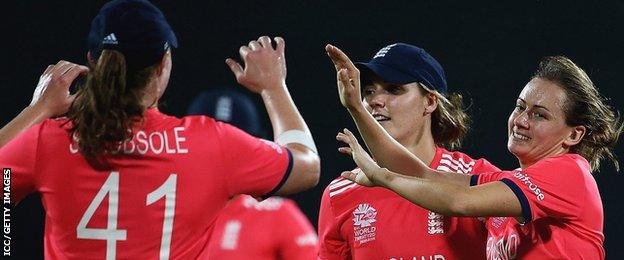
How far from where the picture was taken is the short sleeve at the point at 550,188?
2.24m

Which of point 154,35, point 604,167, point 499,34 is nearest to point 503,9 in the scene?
point 499,34

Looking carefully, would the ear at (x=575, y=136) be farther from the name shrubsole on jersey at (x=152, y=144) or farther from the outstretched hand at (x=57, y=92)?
the outstretched hand at (x=57, y=92)

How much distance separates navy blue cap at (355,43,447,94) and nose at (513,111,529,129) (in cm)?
37

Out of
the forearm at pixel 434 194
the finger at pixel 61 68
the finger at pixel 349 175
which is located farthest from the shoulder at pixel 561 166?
the finger at pixel 61 68

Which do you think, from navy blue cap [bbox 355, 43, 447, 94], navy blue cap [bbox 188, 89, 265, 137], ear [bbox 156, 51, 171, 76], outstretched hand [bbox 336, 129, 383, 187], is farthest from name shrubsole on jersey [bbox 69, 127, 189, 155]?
navy blue cap [bbox 188, 89, 265, 137]

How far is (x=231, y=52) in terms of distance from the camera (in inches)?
190

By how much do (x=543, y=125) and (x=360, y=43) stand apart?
2418 mm

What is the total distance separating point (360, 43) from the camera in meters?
4.89

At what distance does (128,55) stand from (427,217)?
1.21 meters

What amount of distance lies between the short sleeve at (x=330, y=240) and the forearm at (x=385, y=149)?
0.37m

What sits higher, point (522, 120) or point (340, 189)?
point (522, 120)

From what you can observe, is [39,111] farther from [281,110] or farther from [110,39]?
[281,110]

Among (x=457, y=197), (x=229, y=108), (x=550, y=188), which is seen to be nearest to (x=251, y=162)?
(x=457, y=197)

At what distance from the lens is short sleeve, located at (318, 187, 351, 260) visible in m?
2.83
